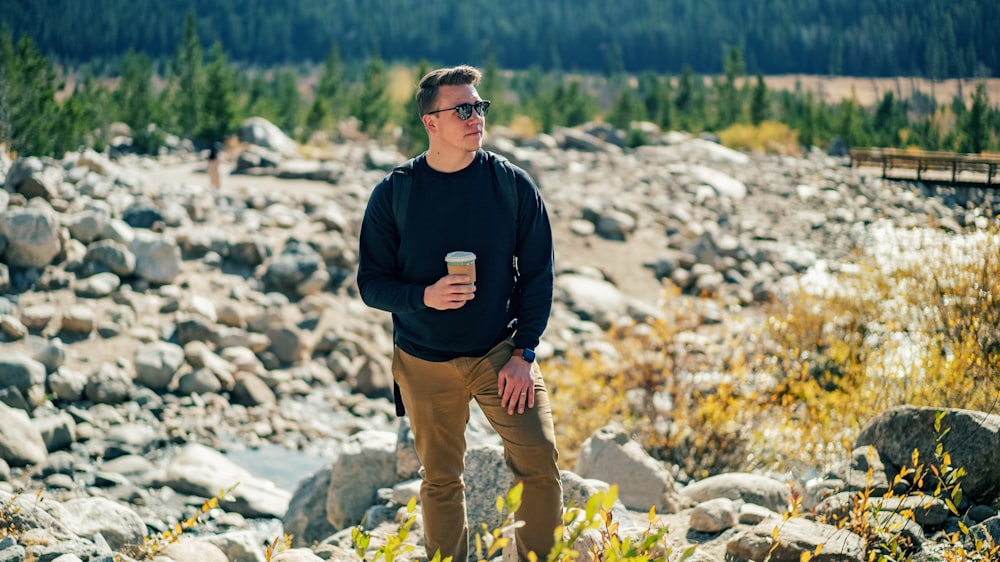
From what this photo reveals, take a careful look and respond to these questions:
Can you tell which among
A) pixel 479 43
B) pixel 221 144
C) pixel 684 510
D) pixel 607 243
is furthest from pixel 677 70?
pixel 684 510

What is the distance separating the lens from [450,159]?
3.19 m

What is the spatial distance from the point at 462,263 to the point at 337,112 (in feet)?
150

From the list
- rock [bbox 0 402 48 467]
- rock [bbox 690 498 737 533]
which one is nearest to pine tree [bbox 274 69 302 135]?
rock [bbox 0 402 48 467]

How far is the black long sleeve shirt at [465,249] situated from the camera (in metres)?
3.17

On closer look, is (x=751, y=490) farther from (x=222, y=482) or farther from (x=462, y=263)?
(x=222, y=482)

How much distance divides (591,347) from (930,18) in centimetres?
789

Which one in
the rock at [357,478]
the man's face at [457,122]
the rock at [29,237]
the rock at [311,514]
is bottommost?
the rock at [311,514]

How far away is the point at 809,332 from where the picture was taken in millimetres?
10641

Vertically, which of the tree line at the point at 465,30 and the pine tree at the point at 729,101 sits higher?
A: the tree line at the point at 465,30

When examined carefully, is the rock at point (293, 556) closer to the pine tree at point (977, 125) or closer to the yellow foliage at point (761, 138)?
the pine tree at point (977, 125)

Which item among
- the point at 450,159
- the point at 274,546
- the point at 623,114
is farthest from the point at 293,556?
the point at 623,114

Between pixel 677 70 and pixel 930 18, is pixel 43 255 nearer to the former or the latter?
pixel 930 18

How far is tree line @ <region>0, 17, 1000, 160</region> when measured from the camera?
49.7 ft

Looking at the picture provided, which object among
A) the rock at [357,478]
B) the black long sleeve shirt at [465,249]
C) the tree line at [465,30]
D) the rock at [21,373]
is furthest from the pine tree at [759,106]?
the black long sleeve shirt at [465,249]
